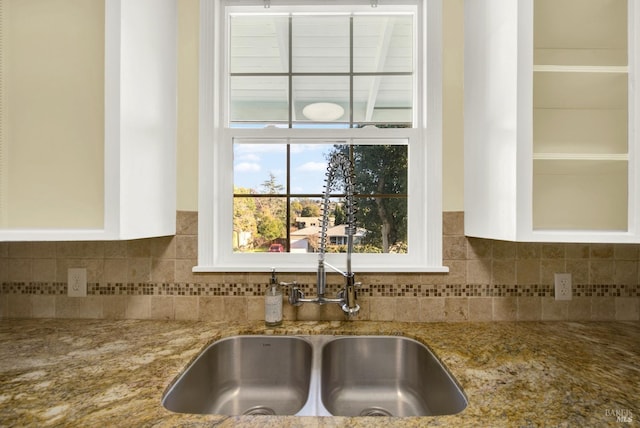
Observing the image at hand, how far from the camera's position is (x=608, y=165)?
1.19 metres

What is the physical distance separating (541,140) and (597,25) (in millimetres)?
→ 497

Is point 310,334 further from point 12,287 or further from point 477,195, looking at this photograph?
point 12,287

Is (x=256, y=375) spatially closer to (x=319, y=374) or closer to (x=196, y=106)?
(x=319, y=374)

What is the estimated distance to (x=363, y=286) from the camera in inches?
55.8

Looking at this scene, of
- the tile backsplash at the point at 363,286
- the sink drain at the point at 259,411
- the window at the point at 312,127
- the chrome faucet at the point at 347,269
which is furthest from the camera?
the window at the point at 312,127

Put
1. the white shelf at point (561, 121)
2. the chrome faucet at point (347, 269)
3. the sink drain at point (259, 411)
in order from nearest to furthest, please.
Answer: the white shelf at point (561, 121) < the sink drain at point (259, 411) < the chrome faucet at point (347, 269)

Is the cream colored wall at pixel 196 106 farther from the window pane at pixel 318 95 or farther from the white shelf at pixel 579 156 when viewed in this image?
the window pane at pixel 318 95

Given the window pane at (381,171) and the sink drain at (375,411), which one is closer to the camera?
the sink drain at (375,411)

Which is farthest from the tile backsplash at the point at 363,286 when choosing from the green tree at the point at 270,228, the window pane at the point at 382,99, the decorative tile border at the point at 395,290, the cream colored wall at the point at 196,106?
the window pane at the point at 382,99

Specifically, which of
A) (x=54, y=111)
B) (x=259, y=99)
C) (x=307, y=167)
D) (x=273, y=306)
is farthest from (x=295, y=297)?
(x=54, y=111)

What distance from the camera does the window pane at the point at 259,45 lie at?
5.11 ft

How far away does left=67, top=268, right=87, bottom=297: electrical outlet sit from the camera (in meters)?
1.44

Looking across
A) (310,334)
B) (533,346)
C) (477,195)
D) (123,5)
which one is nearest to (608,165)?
(477,195)

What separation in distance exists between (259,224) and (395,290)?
71 centimetres
